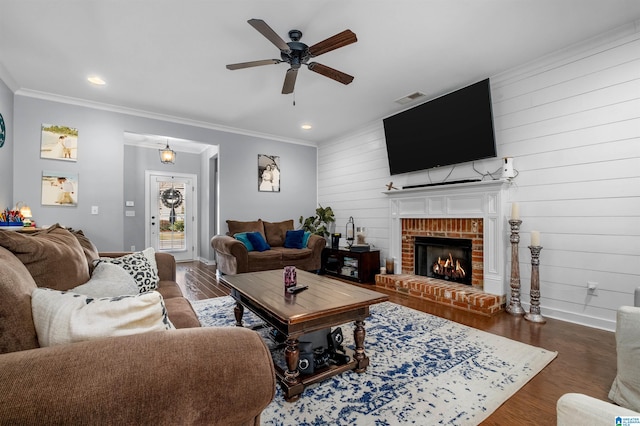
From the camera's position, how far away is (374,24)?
8.21ft

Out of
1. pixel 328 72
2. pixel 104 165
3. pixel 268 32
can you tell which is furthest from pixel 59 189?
pixel 328 72

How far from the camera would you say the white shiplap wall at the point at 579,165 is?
2564 millimetres

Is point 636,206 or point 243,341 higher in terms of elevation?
point 636,206

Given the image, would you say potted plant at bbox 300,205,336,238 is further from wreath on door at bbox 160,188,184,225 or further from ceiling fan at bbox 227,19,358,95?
ceiling fan at bbox 227,19,358,95

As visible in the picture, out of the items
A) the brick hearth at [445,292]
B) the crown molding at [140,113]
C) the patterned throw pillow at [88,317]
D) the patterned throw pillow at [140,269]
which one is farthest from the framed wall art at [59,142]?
the brick hearth at [445,292]

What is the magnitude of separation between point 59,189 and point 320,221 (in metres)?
4.10

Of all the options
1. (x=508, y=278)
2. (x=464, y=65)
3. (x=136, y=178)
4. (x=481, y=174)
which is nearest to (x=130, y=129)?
(x=136, y=178)

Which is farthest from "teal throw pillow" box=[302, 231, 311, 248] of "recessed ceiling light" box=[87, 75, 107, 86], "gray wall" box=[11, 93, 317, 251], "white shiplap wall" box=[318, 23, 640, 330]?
"recessed ceiling light" box=[87, 75, 107, 86]

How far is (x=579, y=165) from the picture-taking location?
2824 mm

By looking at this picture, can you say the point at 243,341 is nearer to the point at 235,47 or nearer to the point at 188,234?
the point at 235,47

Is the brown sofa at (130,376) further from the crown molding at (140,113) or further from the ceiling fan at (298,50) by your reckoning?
Result: the crown molding at (140,113)

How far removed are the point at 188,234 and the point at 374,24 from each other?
595 cm

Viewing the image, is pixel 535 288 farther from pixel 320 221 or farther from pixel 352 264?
pixel 320 221

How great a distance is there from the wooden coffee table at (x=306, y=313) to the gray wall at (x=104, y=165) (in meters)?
3.17
